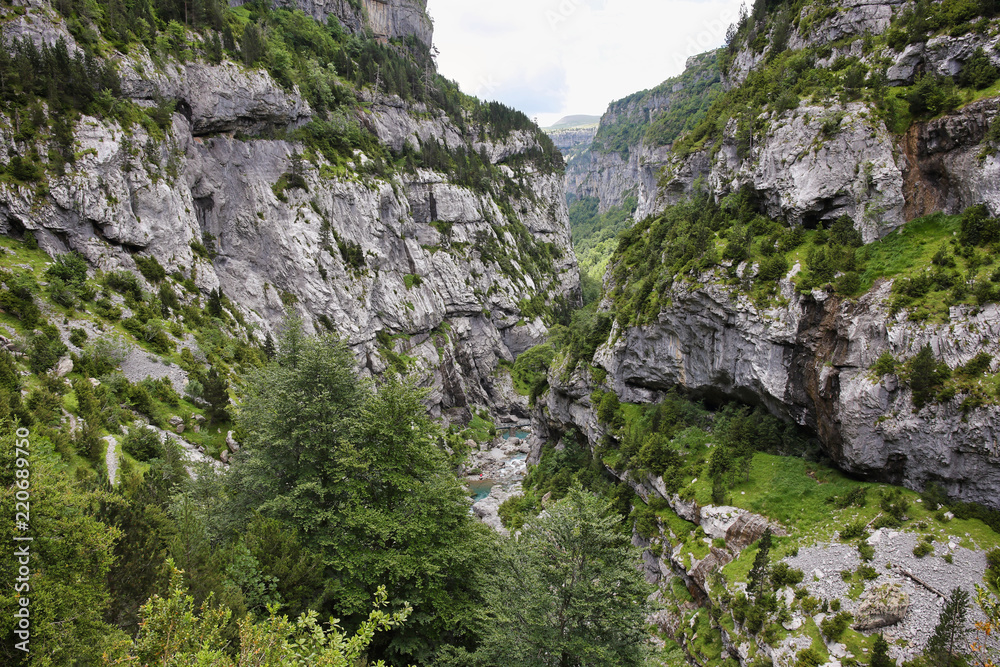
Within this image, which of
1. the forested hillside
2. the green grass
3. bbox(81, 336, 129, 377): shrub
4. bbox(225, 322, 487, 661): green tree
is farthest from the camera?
bbox(81, 336, 129, 377): shrub

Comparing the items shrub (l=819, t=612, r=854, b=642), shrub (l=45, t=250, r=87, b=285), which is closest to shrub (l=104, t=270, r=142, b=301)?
shrub (l=45, t=250, r=87, b=285)

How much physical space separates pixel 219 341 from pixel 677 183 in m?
37.1

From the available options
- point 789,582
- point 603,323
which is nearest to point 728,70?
point 603,323

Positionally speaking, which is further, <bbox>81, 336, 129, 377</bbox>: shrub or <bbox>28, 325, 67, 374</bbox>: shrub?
<bbox>81, 336, 129, 377</bbox>: shrub

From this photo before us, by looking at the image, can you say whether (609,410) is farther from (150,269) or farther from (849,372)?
(150,269)

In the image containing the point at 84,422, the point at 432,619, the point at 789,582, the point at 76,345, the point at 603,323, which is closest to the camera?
the point at 432,619

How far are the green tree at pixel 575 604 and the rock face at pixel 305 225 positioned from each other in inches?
704

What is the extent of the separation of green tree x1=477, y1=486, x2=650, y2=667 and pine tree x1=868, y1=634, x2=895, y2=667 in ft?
21.0

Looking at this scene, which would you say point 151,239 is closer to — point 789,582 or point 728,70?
point 789,582

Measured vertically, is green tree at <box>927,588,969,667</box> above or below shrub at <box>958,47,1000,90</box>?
below

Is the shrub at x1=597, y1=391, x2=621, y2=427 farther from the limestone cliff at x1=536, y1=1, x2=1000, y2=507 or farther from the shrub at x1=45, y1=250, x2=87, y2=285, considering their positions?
the shrub at x1=45, y1=250, x2=87, y2=285

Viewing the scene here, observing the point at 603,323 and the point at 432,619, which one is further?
the point at 603,323

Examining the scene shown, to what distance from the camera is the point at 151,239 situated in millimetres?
34719

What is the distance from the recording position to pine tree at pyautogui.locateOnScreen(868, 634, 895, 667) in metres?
11.0
